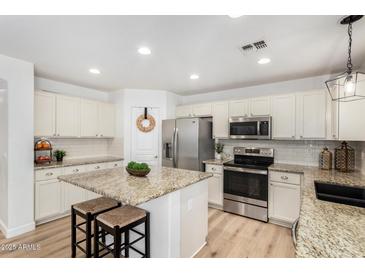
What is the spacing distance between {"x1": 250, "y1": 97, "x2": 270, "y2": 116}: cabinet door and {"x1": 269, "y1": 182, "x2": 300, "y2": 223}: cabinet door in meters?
1.24

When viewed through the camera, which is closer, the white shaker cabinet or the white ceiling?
the white ceiling

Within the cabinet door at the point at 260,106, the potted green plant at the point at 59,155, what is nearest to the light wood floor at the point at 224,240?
the potted green plant at the point at 59,155

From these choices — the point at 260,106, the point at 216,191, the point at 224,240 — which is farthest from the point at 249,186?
the point at 260,106

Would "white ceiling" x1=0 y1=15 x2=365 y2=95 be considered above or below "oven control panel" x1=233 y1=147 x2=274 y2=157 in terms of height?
above

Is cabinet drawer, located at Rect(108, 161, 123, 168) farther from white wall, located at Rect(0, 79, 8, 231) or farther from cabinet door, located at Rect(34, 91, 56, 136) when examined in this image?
white wall, located at Rect(0, 79, 8, 231)

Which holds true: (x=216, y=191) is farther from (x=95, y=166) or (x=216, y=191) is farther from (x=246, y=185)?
(x=95, y=166)

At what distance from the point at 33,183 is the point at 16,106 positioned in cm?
114

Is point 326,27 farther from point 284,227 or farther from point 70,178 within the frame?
point 70,178

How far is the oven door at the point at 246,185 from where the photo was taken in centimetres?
293

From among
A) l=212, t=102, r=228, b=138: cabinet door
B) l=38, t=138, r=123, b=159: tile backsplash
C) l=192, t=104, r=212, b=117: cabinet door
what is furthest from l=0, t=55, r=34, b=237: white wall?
l=212, t=102, r=228, b=138: cabinet door

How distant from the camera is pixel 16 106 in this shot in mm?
2488

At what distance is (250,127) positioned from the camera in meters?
3.28

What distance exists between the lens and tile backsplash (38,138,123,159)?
363 centimetres
